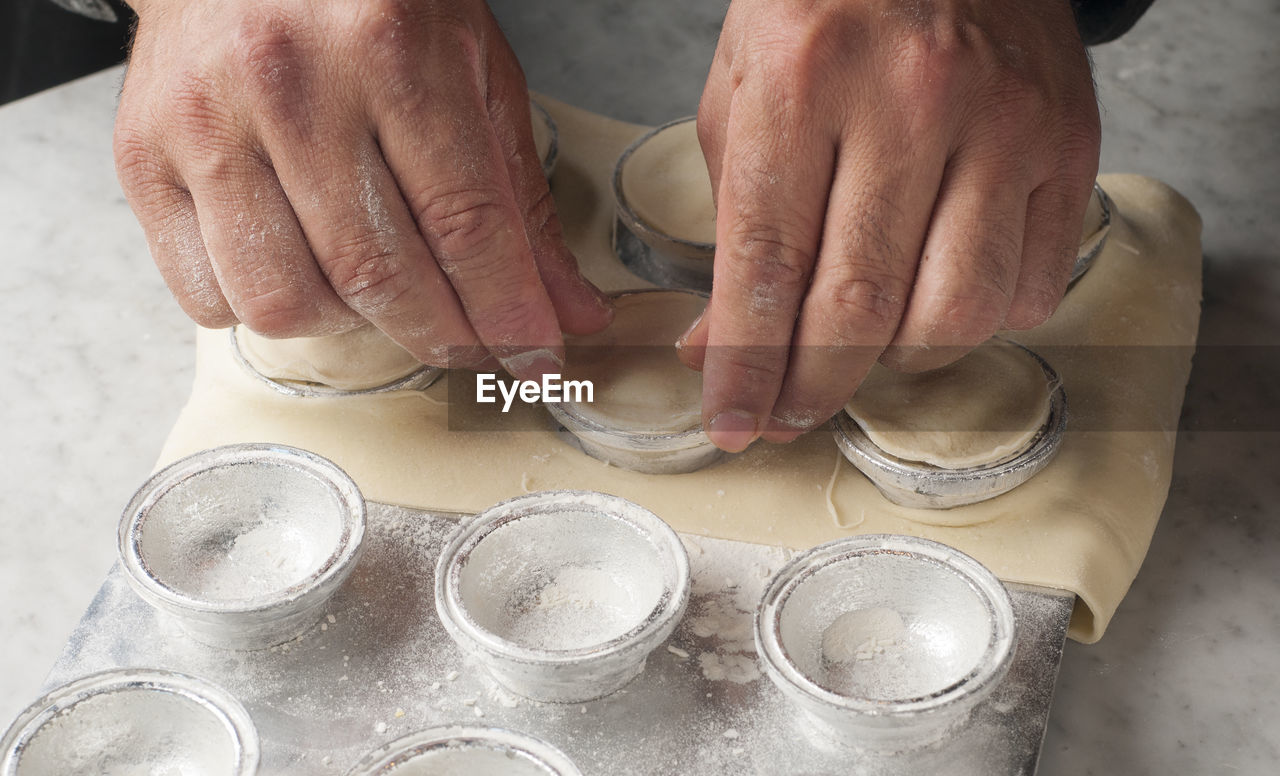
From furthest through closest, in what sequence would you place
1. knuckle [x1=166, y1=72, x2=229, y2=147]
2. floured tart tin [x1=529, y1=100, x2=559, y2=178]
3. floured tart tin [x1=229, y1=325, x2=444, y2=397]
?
floured tart tin [x1=529, y1=100, x2=559, y2=178] → floured tart tin [x1=229, y1=325, x2=444, y2=397] → knuckle [x1=166, y1=72, x2=229, y2=147]

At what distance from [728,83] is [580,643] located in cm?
60

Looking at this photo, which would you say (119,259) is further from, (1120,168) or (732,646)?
(1120,168)

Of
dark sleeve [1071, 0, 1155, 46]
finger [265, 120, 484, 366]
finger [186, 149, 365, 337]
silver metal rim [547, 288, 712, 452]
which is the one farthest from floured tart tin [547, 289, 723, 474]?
dark sleeve [1071, 0, 1155, 46]

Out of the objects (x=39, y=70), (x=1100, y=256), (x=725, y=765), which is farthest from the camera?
(x=39, y=70)

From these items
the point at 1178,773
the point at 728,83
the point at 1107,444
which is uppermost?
the point at 728,83

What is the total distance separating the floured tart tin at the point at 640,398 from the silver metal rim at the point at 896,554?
0.24 metres

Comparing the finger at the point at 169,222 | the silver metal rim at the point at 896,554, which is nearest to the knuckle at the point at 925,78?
the silver metal rim at the point at 896,554

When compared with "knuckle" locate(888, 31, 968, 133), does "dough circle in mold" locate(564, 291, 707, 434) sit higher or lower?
lower

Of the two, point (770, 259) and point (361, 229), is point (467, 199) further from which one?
point (770, 259)

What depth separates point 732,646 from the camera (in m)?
1.16

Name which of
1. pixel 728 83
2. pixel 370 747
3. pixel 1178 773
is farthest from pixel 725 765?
pixel 728 83

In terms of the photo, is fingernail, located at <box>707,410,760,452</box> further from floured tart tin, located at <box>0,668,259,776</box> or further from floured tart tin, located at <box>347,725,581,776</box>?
floured tart tin, located at <box>0,668,259,776</box>

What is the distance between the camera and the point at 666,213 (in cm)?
164

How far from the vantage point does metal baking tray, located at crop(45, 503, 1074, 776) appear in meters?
1.06
